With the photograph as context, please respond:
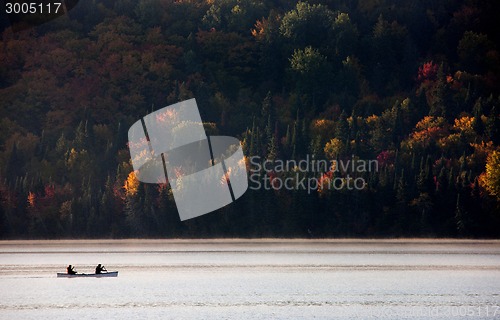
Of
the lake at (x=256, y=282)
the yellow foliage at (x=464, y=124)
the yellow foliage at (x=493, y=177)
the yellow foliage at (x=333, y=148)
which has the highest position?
the lake at (x=256, y=282)

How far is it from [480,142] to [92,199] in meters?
52.3

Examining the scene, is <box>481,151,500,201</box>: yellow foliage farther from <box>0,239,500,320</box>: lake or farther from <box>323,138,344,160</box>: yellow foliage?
<box>323,138,344,160</box>: yellow foliage

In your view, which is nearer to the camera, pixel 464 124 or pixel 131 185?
pixel 131 185

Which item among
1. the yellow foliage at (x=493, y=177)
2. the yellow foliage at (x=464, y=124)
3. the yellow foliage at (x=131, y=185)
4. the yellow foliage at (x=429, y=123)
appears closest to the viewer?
the yellow foliage at (x=493, y=177)

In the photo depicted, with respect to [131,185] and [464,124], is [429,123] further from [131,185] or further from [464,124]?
[131,185]

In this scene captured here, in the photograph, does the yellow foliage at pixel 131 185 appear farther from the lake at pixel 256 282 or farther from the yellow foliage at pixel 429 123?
the yellow foliage at pixel 429 123

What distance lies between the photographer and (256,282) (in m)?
106

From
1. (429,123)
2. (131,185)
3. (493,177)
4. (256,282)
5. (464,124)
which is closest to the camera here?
(256,282)

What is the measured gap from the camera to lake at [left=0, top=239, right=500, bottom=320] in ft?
282


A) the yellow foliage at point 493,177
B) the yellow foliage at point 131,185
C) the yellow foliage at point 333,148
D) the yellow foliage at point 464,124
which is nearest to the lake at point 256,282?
the yellow foliage at point 493,177

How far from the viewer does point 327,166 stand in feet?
596

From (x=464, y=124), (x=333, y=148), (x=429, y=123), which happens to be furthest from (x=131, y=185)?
(x=464, y=124)

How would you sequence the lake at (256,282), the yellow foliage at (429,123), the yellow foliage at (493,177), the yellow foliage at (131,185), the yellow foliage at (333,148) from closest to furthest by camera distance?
the lake at (256,282), the yellow foliage at (493,177), the yellow foliage at (131,185), the yellow foliage at (333,148), the yellow foliage at (429,123)

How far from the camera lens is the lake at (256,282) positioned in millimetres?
85938
